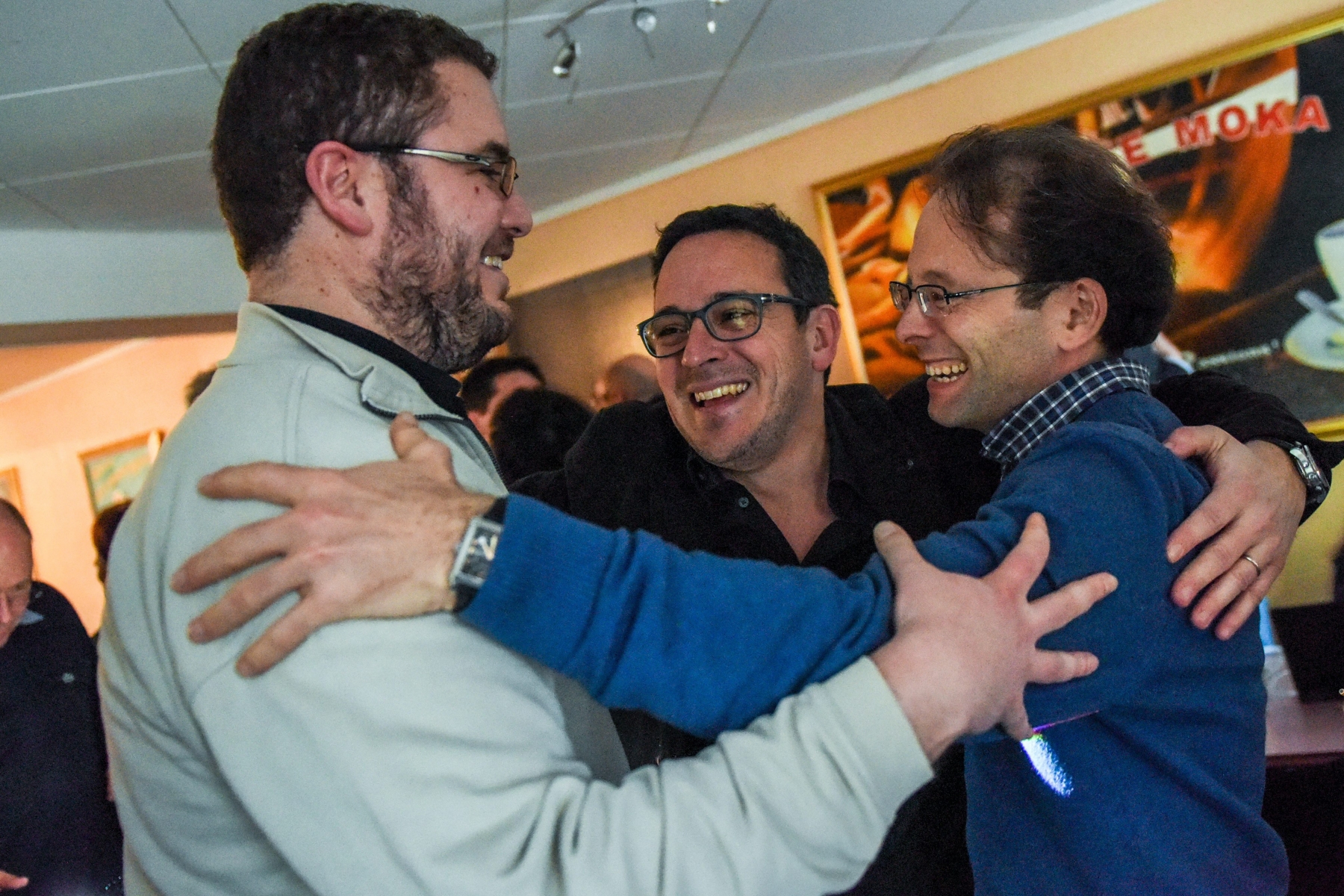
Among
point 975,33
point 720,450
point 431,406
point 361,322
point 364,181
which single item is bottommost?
point 720,450

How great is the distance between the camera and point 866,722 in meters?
0.86

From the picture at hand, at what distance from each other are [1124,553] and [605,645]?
603 millimetres

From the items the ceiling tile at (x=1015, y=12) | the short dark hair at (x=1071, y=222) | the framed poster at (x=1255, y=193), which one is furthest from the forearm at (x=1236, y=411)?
the ceiling tile at (x=1015, y=12)

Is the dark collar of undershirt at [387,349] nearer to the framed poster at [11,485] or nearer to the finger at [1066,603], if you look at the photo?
the finger at [1066,603]

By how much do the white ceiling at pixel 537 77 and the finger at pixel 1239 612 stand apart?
8.49 feet

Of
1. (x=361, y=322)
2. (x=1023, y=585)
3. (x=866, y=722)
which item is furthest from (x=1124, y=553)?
(x=361, y=322)

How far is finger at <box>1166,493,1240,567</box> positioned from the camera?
120cm

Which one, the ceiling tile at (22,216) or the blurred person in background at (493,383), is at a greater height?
the ceiling tile at (22,216)

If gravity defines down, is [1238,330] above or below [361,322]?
below

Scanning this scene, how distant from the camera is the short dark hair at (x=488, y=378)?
11.8 ft

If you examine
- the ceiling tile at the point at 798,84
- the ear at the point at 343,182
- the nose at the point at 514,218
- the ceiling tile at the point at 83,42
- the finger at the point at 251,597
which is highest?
the ceiling tile at the point at 83,42

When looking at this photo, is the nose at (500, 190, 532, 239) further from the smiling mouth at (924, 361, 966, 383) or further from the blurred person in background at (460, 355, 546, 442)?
the blurred person in background at (460, 355, 546, 442)

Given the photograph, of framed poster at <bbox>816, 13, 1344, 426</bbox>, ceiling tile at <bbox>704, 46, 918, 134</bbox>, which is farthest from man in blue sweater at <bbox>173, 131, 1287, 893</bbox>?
ceiling tile at <bbox>704, 46, 918, 134</bbox>

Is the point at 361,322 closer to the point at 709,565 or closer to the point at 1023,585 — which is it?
the point at 709,565
